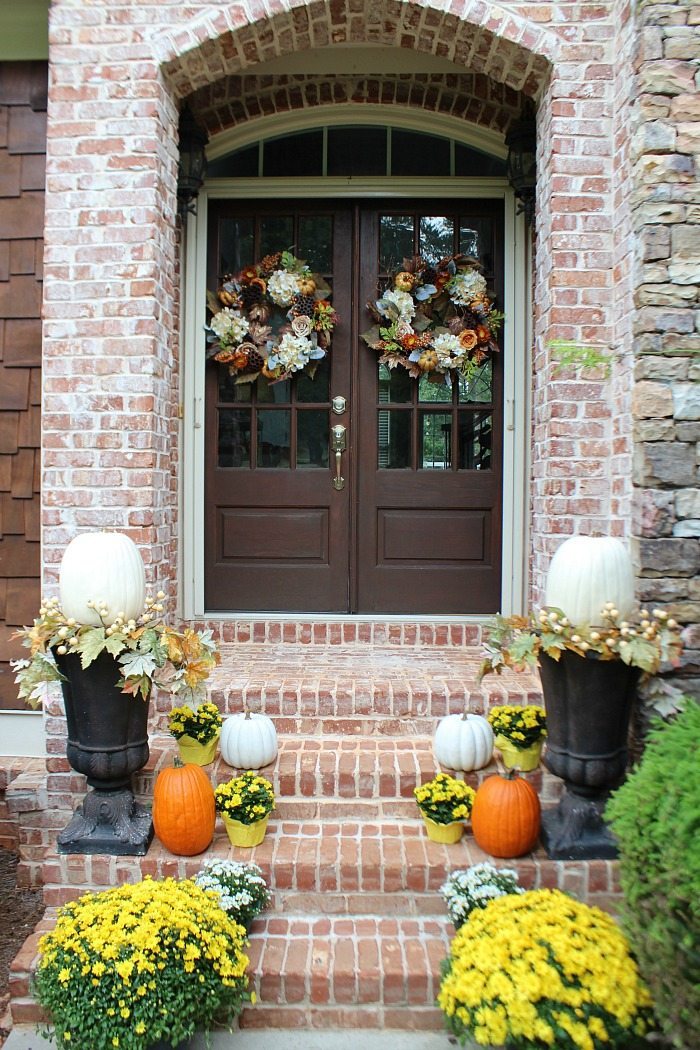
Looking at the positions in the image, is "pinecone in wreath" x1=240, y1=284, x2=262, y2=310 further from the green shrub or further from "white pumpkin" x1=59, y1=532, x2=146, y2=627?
the green shrub

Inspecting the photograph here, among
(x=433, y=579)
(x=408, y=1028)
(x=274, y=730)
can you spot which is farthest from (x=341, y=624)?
(x=408, y=1028)

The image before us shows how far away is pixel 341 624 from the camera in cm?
404

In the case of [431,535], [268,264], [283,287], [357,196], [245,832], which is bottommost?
[245,832]

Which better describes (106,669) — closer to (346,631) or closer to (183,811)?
(183,811)

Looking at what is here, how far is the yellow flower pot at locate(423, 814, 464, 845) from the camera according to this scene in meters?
2.70

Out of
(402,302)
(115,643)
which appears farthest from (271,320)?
(115,643)

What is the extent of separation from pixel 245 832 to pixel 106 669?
0.73 meters

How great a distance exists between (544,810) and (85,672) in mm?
1688

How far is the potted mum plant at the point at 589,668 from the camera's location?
8.29 feet

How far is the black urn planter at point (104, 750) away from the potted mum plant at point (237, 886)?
34cm

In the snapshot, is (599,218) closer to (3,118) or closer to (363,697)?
(363,697)

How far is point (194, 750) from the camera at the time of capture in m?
2.98

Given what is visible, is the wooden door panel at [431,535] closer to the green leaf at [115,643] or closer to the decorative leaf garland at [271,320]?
the decorative leaf garland at [271,320]

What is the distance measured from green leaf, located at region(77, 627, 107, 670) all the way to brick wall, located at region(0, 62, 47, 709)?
Result: 1.29 meters
